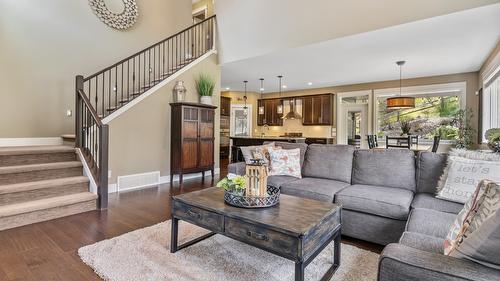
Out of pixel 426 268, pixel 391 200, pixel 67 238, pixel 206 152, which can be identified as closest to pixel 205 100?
pixel 206 152

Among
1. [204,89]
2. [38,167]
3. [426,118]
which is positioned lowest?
[38,167]

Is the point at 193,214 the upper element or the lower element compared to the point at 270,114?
lower

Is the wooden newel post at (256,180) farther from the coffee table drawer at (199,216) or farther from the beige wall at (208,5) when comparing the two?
the beige wall at (208,5)

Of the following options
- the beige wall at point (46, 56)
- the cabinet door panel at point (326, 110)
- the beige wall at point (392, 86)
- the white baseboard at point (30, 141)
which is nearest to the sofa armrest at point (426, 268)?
the white baseboard at point (30, 141)

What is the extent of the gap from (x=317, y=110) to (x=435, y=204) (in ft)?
21.5

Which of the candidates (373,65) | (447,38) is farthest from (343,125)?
(447,38)

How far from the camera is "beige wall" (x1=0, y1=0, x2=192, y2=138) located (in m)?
4.46

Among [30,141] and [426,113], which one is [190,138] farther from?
[426,113]

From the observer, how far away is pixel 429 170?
9.14ft

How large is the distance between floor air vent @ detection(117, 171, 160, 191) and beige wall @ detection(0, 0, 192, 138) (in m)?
1.69

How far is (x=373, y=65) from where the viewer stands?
5852mm

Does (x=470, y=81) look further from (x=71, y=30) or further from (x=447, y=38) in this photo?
(x=71, y=30)

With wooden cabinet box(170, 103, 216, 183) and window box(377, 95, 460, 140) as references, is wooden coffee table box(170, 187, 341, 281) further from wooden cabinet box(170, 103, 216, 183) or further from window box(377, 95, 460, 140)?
window box(377, 95, 460, 140)

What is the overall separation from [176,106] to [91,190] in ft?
7.15
